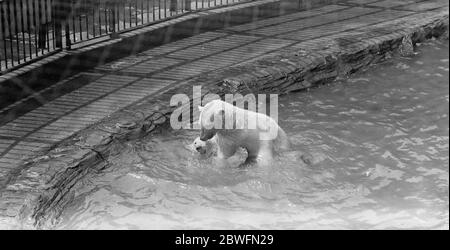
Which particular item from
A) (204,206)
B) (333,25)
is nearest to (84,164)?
(204,206)

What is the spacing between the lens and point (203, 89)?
1066 cm

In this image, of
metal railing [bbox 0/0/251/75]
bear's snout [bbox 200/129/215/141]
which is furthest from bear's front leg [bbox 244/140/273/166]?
metal railing [bbox 0/0/251/75]

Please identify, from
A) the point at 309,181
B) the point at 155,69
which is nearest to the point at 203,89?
the point at 155,69

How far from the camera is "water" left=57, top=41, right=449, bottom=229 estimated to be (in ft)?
24.2

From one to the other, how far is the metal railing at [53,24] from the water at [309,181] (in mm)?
2401

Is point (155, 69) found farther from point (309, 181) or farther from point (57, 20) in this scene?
point (309, 181)

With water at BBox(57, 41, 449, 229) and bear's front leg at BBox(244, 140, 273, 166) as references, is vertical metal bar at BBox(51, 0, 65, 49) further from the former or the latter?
bear's front leg at BBox(244, 140, 273, 166)

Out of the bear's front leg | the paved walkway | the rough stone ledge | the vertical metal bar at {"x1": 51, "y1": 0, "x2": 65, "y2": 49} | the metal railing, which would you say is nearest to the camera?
the rough stone ledge

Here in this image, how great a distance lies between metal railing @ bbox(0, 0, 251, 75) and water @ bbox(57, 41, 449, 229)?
7.88 ft

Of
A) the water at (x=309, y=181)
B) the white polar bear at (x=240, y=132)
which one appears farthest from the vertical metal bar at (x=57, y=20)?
the white polar bear at (x=240, y=132)

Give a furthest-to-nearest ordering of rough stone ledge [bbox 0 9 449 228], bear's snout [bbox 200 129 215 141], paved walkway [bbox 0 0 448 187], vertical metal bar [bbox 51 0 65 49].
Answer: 1. vertical metal bar [bbox 51 0 65 49]
2. paved walkway [bbox 0 0 448 187]
3. bear's snout [bbox 200 129 215 141]
4. rough stone ledge [bbox 0 9 449 228]

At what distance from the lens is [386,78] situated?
1241 cm

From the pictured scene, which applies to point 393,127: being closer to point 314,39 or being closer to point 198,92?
point 198,92

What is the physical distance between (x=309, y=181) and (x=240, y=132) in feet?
3.12
